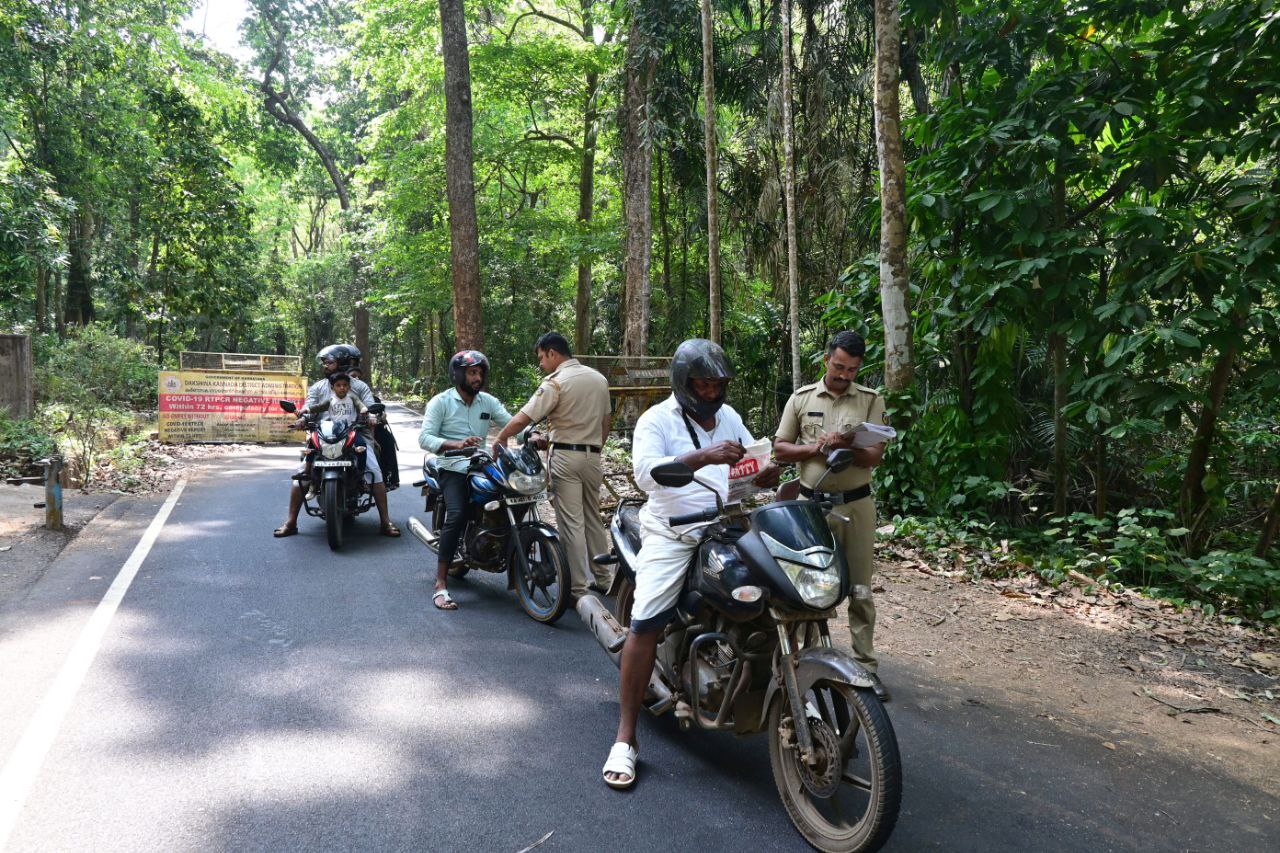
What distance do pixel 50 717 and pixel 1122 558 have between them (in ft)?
26.2

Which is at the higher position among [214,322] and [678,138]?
[678,138]

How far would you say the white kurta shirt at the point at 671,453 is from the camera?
12.1 ft

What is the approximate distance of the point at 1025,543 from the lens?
28.0 ft

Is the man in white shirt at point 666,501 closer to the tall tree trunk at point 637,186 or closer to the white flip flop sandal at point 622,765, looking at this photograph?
the white flip flop sandal at point 622,765

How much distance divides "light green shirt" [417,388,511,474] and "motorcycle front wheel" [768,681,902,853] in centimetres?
378

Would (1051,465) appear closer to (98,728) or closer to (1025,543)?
(1025,543)

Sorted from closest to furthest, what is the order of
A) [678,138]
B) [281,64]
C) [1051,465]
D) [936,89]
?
[1051,465] < [936,89] < [678,138] < [281,64]

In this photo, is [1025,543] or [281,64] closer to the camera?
[1025,543]

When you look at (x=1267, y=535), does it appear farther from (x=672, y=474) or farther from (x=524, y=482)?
(x=672, y=474)

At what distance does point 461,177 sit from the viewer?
1291 cm

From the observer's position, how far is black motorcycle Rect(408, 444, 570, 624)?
6070 mm

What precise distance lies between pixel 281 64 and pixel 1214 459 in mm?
34916

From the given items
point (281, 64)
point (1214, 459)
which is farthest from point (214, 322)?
point (1214, 459)

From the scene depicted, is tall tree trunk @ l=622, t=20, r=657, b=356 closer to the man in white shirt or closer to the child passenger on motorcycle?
the child passenger on motorcycle
